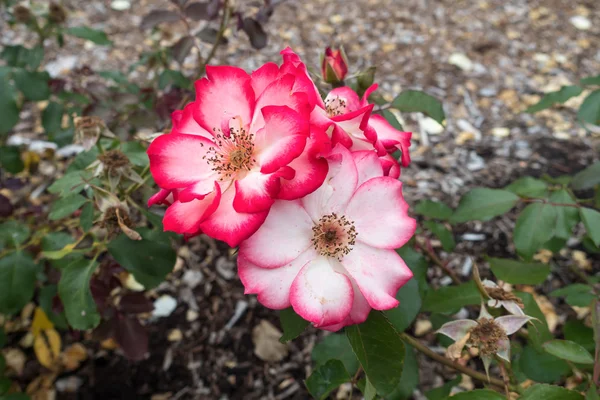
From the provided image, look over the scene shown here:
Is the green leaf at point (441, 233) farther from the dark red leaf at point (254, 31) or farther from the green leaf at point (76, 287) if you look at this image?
the green leaf at point (76, 287)

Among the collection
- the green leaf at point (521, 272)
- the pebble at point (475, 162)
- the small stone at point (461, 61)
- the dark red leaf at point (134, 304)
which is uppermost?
the green leaf at point (521, 272)

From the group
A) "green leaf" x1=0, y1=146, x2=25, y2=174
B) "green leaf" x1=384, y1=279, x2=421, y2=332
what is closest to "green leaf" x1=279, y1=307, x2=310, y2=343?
"green leaf" x1=384, y1=279, x2=421, y2=332

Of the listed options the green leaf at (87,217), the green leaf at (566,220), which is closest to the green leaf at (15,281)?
the green leaf at (87,217)

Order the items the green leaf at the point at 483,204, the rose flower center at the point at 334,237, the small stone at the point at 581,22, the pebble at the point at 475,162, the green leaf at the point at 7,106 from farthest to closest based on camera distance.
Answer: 1. the small stone at the point at 581,22
2. the pebble at the point at 475,162
3. the green leaf at the point at 7,106
4. the green leaf at the point at 483,204
5. the rose flower center at the point at 334,237

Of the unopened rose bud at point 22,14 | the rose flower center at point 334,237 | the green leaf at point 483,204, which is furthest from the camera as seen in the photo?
the unopened rose bud at point 22,14

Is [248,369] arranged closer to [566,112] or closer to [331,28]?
[566,112]

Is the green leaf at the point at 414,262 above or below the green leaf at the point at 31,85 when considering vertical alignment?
below

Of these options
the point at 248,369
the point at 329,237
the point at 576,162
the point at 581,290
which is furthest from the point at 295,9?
the point at 329,237

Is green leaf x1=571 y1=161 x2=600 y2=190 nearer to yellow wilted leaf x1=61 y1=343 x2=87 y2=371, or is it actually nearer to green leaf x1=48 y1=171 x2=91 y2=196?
green leaf x1=48 y1=171 x2=91 y2=196
